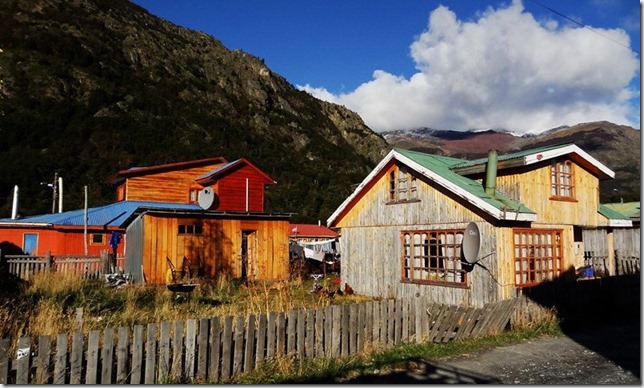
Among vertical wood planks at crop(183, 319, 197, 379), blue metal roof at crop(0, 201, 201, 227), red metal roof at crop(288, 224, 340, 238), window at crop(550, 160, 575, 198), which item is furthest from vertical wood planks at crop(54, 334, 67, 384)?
red metal roof at crop(288, 224, 340, 238)

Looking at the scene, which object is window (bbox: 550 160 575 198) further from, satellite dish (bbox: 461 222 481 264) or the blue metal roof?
the blue metal roof

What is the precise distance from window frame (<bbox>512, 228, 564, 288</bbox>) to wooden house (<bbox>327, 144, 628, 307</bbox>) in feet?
0.09

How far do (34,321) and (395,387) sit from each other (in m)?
6.18

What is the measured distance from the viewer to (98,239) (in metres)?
28.4

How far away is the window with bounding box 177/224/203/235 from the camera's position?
20766 mm

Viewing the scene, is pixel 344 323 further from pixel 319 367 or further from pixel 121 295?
pixel 121 295

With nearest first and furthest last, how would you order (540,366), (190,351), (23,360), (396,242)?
(23,360) < (190,351) < (540,366) < (396,242)

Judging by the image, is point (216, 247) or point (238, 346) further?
point (216, 247)

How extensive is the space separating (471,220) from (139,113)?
70789 millimetres

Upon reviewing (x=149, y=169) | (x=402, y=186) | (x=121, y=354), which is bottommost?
(x=121, y=354)

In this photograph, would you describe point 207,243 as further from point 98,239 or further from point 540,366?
point 540,366

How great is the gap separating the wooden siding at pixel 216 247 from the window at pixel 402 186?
7825 mm

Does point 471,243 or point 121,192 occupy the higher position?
point 121,192

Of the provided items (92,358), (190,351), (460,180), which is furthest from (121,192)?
(92,358)
